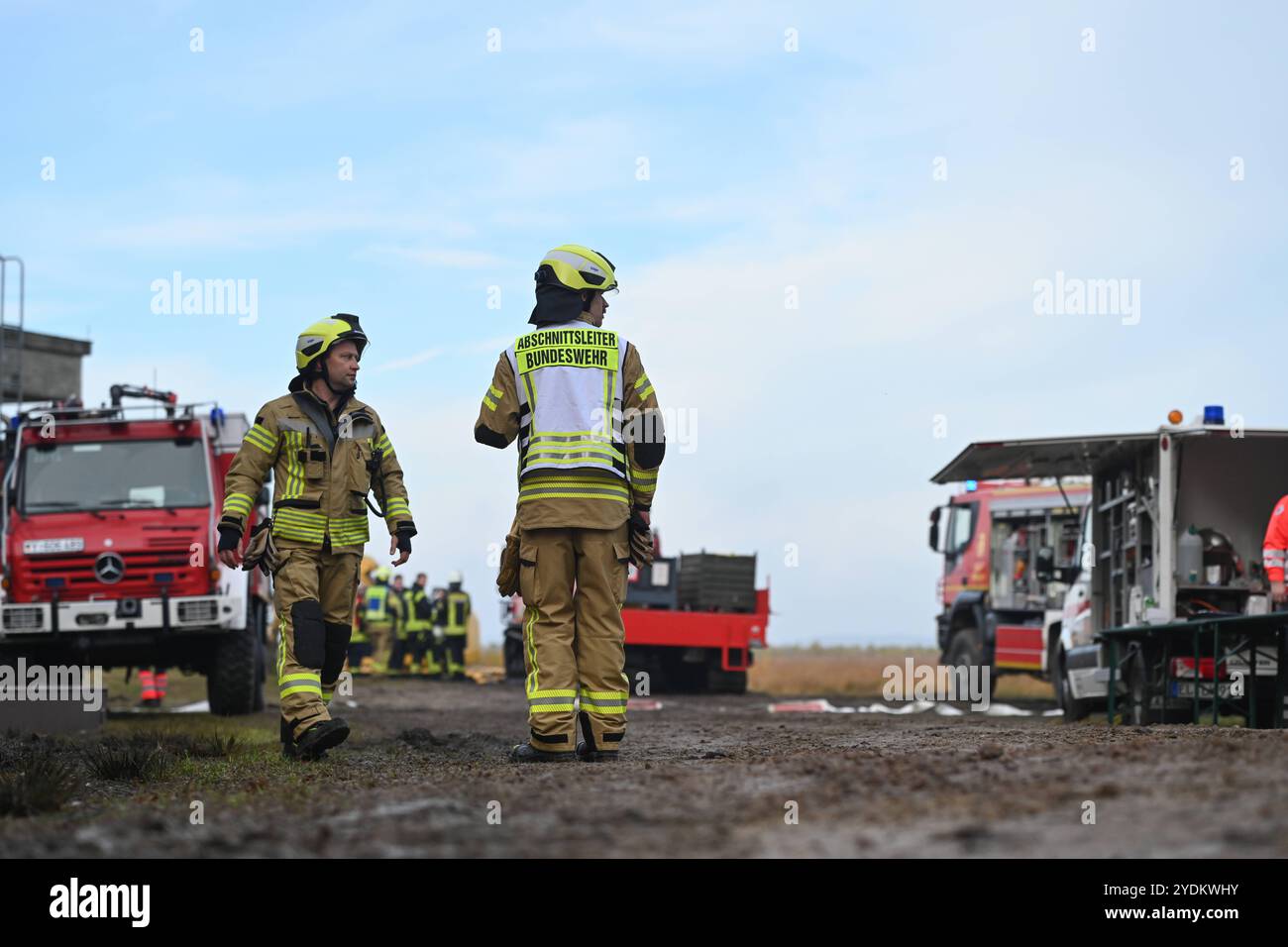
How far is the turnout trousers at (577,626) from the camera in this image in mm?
7738

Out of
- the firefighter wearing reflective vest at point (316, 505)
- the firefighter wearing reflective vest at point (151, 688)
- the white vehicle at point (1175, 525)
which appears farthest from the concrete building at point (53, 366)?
the firefighter wearing reflective vest at point (316, 505)

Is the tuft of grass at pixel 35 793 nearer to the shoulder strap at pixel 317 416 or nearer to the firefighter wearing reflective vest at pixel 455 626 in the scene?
the shoulder strap at pixel 317 416

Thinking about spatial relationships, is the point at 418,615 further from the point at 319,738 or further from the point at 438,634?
the point at 319,738

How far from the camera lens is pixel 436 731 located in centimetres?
1363

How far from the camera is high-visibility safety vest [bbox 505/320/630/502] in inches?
307

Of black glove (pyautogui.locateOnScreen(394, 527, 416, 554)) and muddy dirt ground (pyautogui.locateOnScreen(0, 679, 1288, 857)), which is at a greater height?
black glove (pyautogui.locateOnScreen(394, 527, 416, 554))

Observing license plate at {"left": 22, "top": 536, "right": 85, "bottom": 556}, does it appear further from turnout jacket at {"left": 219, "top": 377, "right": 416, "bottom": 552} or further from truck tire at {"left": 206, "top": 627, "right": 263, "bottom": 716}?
turnout jacket at {"left": 219, "top": 377, "right": 416, "bottom": 552}

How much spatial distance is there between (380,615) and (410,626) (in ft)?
2.24

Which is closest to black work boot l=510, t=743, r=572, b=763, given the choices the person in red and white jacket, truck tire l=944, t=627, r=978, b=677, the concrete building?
the person in red and white jacket

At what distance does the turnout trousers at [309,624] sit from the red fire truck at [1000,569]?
46.8ft

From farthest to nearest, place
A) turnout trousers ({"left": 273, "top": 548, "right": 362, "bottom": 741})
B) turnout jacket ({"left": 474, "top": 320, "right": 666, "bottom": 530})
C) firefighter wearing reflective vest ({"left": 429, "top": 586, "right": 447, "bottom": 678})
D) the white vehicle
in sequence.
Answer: firefighter wearing reflective vest ({"left": 429, "top": 586, "right": 447, "bottom": 678})
the white vehicle
turnout trousers ({"left": 273, "top": 548, "right": 362, "bottom": 741})
turnout jacket ({"left": 474, "top": 320, "right": 666, "bottom": 530})

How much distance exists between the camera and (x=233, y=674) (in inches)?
651

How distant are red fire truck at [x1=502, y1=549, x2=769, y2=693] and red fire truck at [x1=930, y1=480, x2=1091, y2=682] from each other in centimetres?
295

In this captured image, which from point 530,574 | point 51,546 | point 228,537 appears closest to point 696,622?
point 51,546
